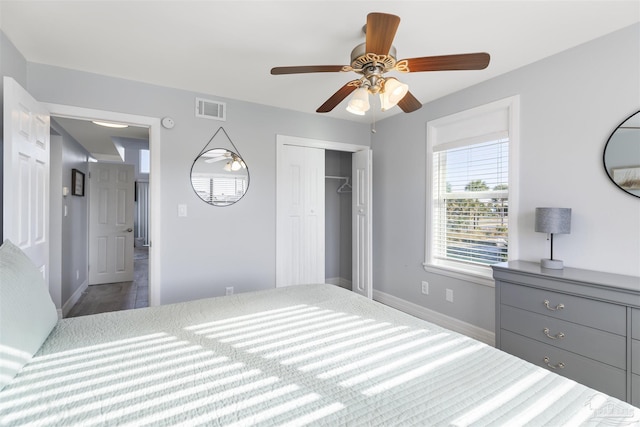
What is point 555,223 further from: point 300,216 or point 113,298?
point 113,298

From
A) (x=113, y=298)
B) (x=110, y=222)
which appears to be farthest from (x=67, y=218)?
(x=110, y=222)

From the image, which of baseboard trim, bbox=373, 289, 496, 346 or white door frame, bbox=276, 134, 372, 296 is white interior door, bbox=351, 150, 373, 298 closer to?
white door frame, bbox=276, 134, 372, 296

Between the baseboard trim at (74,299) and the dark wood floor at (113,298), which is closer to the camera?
the baseboard trim at (74,299)

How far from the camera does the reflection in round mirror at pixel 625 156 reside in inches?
76.2

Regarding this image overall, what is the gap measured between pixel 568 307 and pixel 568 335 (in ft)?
0.57

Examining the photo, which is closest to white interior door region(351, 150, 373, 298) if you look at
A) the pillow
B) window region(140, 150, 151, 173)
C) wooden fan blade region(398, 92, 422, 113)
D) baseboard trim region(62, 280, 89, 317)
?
wooden fan blade region(398, 92, 422, 113)

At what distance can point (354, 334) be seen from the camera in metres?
1.34

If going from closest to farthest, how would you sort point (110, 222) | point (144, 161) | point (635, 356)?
point (635, 356) → point (110, 222) → point (144, 161)

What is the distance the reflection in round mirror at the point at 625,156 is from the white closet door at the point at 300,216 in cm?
270

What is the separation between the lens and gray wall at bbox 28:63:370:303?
267 centimetres

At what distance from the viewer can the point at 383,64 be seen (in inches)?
68.2

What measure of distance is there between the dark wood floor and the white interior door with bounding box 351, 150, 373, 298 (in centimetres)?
272

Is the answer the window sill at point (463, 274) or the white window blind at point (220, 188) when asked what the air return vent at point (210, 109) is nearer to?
the white window blind at point (220, 188)

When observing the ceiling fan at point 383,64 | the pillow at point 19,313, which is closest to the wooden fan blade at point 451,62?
the ceiling fan at point 383,64
